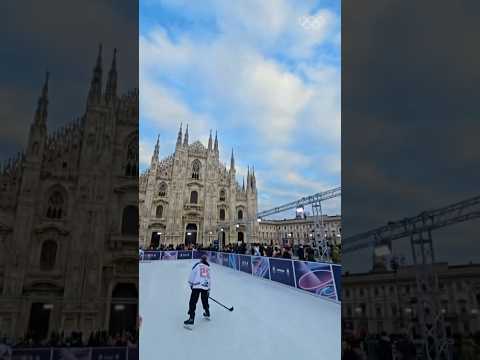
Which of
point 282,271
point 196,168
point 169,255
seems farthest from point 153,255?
point 196,168

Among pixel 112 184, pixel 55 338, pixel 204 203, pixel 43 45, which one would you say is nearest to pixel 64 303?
pixel 55 338

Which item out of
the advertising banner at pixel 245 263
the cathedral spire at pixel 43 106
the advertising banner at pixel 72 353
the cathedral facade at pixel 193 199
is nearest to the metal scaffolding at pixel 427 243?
the advertising banner at pixel 72 353

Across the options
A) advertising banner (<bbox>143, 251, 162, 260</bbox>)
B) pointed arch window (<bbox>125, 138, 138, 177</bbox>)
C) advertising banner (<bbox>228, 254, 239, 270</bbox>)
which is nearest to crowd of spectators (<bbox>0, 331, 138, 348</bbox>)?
pointed arch window (<bbox>125, 138, 138, 177</bbox>)

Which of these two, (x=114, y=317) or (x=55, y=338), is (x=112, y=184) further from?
(x=55, y=338)

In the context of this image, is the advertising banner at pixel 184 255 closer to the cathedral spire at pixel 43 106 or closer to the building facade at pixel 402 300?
the building facade at pixel 402 300

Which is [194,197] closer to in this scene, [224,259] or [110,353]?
[224,259]

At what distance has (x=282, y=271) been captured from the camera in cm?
780

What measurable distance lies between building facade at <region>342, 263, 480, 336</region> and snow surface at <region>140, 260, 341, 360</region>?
48 cm

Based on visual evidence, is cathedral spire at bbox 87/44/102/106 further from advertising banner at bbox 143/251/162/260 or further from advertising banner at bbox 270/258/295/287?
advertising banner at bbox 143/251/162/260

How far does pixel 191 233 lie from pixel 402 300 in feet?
89.6

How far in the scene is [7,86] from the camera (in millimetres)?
2619

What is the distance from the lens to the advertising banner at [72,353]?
92.7 inches

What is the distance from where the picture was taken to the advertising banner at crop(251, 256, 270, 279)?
879 cm

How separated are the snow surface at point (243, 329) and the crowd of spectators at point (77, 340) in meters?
0.44
